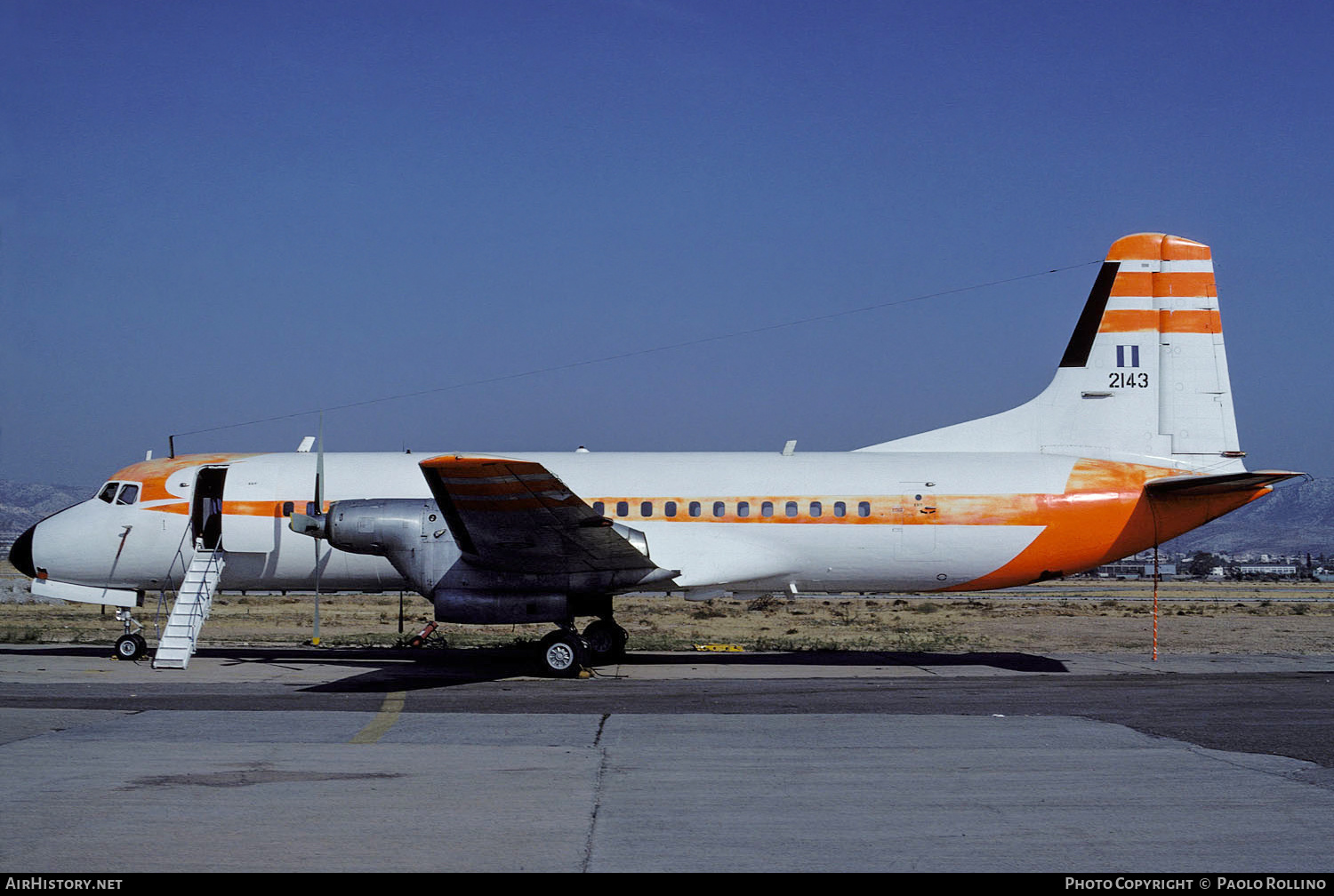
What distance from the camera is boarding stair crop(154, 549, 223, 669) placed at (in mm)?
18000

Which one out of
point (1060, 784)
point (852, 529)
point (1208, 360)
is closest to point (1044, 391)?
point (1208, 360)

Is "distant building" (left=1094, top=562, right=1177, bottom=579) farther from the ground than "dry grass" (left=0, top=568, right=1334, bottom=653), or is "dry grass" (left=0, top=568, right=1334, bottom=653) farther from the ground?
"dry grass" (left=0, top=568, right=1334, bottom=653)

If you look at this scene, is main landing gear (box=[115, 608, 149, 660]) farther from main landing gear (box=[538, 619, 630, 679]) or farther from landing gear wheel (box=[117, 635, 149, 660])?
main landing gear (box=[538, 619, 630, 679])

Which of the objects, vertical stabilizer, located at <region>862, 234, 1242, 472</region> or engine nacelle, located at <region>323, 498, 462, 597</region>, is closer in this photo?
engine nacelle, located at <region>323, 498, 462, 597</region>

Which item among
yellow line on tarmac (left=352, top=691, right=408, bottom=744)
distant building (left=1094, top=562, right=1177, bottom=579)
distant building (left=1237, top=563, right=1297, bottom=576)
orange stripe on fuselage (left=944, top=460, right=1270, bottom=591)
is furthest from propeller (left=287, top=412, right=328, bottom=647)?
distant building (left=1237, top=563, right=1297, bottom=576)

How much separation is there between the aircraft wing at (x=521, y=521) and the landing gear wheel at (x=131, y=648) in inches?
272

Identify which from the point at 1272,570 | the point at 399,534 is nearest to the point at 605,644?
the point at 399,534

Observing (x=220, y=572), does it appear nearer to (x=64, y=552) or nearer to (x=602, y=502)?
(x=64, y=552)

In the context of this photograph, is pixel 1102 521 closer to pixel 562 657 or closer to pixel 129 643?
pixel 562 657

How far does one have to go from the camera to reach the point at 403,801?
848 centimetres

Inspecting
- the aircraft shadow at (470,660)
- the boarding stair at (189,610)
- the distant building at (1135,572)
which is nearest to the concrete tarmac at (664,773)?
the aircraft shadow at (470,660)

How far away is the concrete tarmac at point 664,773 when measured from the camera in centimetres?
710

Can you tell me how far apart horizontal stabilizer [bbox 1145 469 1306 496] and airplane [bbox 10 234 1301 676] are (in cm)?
4

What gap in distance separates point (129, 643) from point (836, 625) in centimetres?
2001
